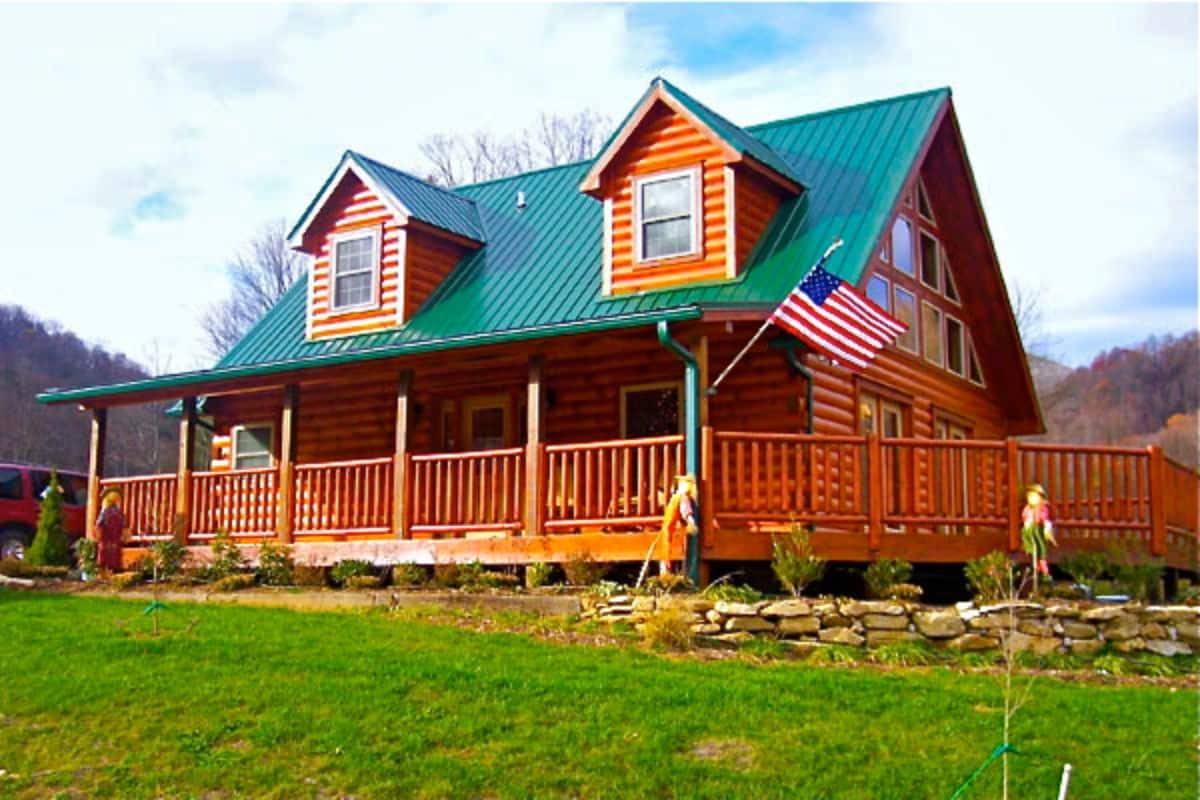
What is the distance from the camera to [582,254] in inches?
756

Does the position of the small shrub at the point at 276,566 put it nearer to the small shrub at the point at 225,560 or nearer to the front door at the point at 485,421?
the small shrub at the point at 225,560

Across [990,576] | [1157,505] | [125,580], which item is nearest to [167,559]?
[125,580]

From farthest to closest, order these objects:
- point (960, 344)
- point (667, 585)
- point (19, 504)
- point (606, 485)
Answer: point (19, 504) < point (960, 344) < point (606, 485) < point (667, 585)

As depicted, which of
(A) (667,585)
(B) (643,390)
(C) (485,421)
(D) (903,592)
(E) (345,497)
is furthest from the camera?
(C) (485,421)

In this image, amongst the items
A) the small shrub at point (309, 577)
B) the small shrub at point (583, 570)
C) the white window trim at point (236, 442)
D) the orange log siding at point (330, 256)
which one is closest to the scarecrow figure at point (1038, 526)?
the small shrub at point (583, 570)

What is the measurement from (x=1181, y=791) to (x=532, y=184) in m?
16.5

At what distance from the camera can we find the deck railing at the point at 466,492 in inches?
609

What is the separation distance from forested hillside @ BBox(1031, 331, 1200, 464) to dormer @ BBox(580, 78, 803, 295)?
4988 cm

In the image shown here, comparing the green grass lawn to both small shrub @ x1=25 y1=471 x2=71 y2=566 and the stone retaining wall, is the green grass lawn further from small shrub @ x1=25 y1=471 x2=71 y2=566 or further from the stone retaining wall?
small shrub @ x1=25 y1=471 x2=71 y2=566

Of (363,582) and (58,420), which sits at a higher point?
(58,420)

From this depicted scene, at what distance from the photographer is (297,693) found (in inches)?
383

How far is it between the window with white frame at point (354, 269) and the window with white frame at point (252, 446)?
2.87 metres

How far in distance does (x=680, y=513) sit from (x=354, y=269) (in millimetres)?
8865

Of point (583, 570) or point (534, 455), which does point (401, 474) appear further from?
point (583, 570)
